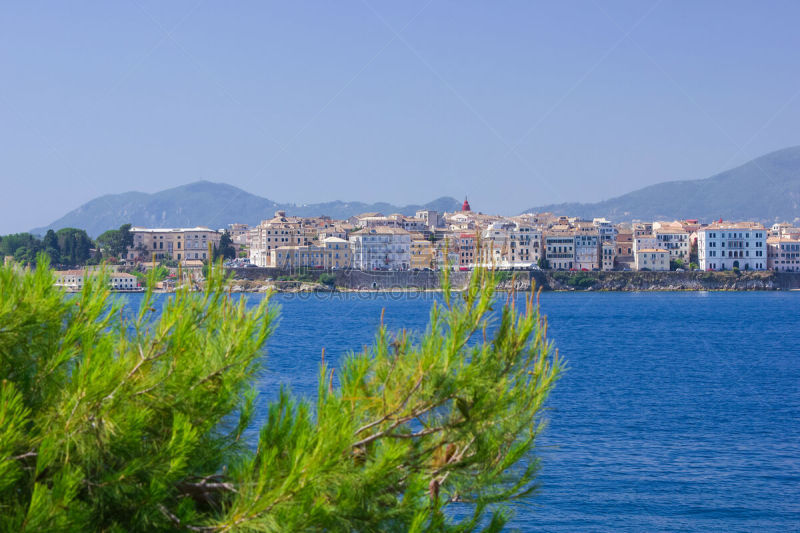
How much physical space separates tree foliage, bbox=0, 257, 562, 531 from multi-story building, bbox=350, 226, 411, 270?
79.5 meters

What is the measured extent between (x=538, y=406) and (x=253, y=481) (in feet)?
5.49

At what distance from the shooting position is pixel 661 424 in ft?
57.0

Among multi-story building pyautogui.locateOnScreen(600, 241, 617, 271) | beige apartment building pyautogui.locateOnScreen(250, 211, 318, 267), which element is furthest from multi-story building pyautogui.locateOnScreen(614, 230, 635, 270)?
beige apartment building pyautogui.locateOnScreen(250, 211, 318, 267)

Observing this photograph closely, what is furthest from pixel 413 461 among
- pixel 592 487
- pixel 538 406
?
pixel 592 487

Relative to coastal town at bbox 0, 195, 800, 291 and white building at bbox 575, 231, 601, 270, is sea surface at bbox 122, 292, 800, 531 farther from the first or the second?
white building at bbox 575, 231, 601, 270

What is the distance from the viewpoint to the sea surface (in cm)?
1125

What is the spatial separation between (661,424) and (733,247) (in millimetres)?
73305

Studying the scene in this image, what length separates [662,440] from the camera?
51.5 feet

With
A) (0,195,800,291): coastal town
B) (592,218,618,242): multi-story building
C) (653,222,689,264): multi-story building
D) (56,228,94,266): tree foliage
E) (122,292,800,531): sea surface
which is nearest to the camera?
(122,292,800,531): sea surface

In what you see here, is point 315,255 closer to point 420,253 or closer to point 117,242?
point 420,253

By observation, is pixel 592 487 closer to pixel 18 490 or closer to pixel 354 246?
pixel 18 490

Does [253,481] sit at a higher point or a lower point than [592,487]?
higher

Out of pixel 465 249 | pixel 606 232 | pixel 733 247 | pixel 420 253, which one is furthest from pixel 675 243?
pixel 420 253

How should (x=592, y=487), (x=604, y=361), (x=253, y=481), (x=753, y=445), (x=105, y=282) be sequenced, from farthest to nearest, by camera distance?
(x=604, y=361)
(x=753, y=445)
(x=592, y=487)
(x=105, y=282)
(x=253, y=481)
